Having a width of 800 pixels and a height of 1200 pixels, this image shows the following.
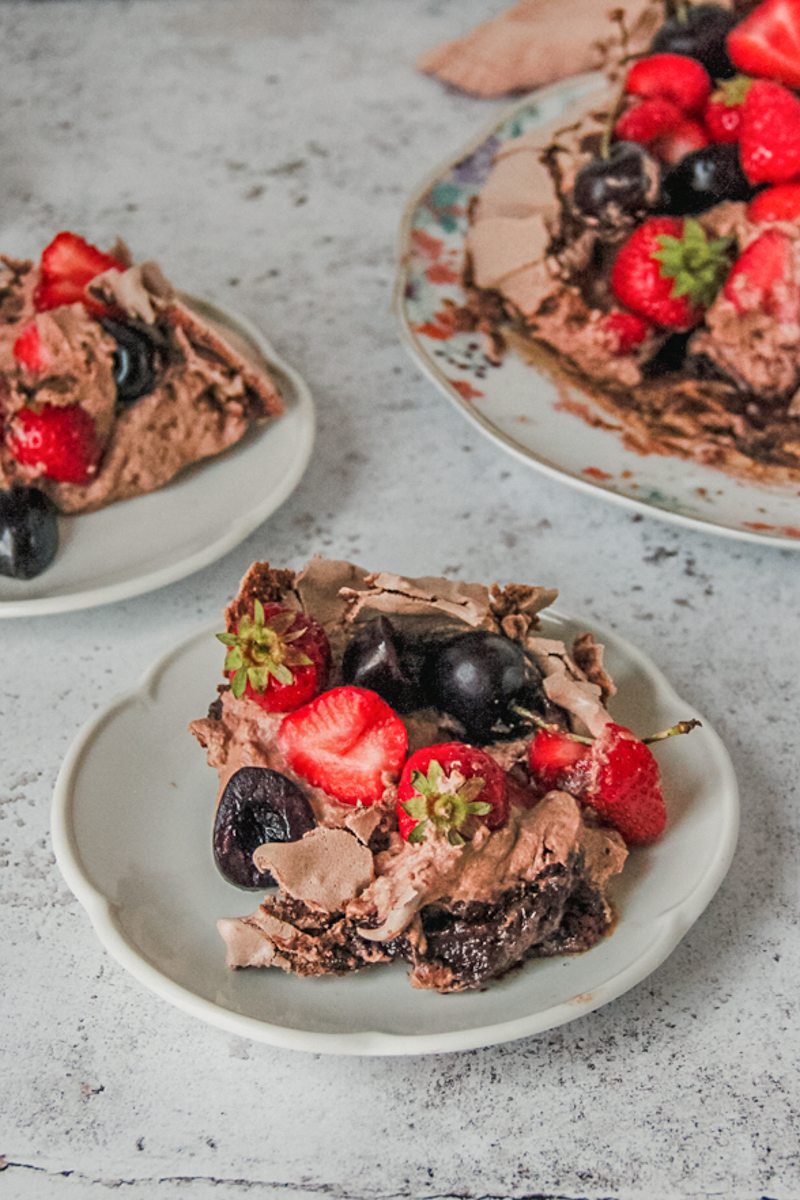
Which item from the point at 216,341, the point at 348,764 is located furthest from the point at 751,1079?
the point at 216,341

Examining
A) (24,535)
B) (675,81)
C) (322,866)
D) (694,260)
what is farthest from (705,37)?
(322,866)

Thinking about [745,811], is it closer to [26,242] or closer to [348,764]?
[348,764]

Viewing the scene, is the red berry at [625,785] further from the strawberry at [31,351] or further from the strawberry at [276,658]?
the strawberry at [31,351]

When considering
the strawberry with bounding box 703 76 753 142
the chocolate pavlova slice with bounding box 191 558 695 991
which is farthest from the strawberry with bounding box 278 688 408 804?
the strawberry with bounding box 703 76 753 142

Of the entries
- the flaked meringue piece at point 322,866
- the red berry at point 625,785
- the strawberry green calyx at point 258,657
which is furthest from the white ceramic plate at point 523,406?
the flaked meringue piece at point 322,866

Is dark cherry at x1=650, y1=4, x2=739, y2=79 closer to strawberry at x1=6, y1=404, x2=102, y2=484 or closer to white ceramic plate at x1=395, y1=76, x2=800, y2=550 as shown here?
white ceramic plate at x1=395, y1=76, x2=800, y2=550

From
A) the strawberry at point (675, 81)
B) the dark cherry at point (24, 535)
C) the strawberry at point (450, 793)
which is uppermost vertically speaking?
the strawberry at point (675, 81)

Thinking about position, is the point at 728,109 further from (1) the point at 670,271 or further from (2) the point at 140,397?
(2) the point at 140,397
